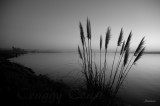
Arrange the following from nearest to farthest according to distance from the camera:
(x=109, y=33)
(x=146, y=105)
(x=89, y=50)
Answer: (x=109, y=33)
(x=89, y=50)
(x=146, y=105)

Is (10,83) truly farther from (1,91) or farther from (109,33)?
(109,33)

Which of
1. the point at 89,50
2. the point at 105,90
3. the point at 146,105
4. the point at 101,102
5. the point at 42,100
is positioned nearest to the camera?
the point at 42,100

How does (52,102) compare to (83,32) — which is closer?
(52,102)

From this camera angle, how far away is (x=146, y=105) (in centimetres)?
699

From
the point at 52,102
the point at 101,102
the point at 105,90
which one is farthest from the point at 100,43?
the point at 52,102

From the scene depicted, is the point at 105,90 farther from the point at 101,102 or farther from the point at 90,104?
the point at 90,104

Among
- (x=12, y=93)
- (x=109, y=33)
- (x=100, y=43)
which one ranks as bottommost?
(x=12, y=93)

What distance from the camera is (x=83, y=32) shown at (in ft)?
12.0

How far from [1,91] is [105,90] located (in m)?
3.11

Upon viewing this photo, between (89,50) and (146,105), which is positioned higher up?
(89,50)

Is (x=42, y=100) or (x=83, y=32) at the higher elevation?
(x=83, y=32)

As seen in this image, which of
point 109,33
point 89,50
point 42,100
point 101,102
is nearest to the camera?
point 42,100

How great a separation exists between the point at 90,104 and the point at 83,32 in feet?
7.62

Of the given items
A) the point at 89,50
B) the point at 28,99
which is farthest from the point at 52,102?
the point at 89,50
